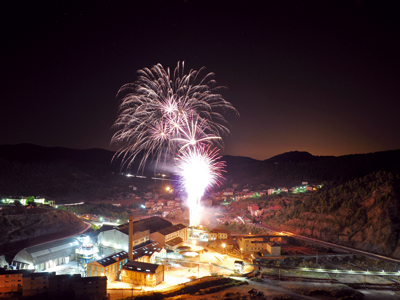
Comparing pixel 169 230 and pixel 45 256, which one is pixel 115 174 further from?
pixel 45 256

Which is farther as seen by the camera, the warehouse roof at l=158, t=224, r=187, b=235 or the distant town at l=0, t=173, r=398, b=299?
the warehouse roof at l=158, t=224, r=187, b=235

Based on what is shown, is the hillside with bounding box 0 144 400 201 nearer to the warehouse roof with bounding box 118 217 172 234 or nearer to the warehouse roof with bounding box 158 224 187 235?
the warehouse roof with bounding box 158 224 187 235

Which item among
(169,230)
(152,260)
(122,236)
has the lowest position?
(152,260)

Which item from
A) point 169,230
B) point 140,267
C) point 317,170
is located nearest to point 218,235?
point 169,230

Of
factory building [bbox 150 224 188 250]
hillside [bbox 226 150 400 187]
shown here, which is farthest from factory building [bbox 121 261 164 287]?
hillside [bbox 226 150 400 187]

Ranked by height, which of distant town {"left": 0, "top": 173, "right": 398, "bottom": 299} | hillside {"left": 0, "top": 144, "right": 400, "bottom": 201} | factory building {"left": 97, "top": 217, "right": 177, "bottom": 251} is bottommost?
distant town {"left": 0, "top": 173, "right": 398, "bottom": 299}

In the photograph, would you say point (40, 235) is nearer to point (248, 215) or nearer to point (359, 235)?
point (248, 215)
